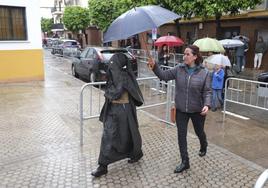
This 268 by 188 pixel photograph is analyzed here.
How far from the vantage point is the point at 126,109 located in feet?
14.8

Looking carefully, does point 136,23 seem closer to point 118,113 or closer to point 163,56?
point 118,113

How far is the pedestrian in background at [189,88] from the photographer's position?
175 inches

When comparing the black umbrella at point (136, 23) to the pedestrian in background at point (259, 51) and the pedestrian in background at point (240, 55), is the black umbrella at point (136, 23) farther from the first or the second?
the pedestrian in background at point (259, 51)

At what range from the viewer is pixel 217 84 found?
323 inches

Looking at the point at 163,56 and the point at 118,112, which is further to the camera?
the point at 163,56

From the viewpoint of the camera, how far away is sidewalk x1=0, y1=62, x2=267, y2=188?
4387 millimetres

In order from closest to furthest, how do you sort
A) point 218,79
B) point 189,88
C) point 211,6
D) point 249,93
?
point 189,88, point 218,79, point 249,93, point 211,6

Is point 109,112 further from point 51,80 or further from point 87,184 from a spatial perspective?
point 51,80

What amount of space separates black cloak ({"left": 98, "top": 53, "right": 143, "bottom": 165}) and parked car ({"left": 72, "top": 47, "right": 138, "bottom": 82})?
22.3 feet

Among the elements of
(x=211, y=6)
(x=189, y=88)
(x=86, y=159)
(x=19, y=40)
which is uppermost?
(x=211, y=6)

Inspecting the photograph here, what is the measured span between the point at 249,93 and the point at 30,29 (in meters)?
7.92

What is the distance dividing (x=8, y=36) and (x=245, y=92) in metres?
8.18

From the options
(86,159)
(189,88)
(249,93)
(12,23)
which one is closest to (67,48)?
(12,23)

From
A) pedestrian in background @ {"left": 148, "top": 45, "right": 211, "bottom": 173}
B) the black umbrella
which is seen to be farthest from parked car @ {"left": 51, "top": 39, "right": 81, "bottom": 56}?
pedestrian in background @ {"left": 148, "top": 45, "right": 211, "bottom": 173}
